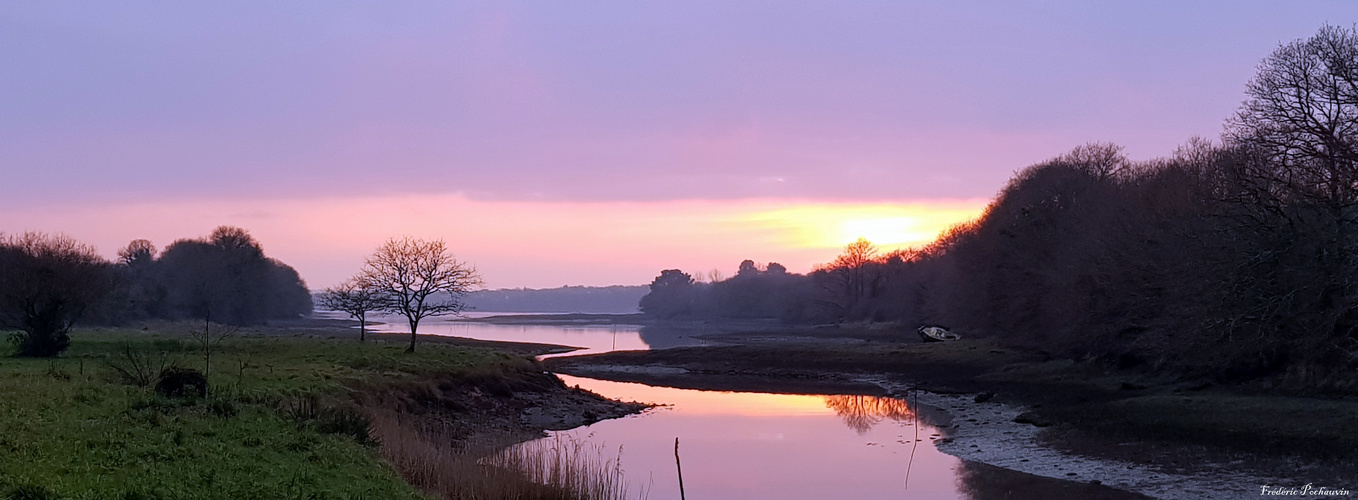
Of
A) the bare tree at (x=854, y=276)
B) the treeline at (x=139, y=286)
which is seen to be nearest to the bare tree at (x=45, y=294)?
the treeline at (x=139, y=286)

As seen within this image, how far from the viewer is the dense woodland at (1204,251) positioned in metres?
29.4

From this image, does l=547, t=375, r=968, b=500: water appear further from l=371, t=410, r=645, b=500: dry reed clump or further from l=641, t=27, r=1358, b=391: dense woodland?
l=641, t=27, r=1358, b=391: dense woodland

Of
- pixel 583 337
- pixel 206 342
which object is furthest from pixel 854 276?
pixel 206 342

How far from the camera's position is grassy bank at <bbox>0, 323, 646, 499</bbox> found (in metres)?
11.4

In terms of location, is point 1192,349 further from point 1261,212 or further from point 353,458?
point 353,458

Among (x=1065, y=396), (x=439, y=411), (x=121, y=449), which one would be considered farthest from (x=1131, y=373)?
(x=121, y=449)

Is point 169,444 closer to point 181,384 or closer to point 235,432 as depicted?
point 235,432

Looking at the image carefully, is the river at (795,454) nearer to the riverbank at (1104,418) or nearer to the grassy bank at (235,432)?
the riverbank at (1104,418)

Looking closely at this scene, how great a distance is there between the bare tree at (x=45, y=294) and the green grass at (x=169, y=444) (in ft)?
16.7

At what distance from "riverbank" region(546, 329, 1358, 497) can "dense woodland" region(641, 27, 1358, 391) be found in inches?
74.2

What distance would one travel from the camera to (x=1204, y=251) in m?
33.2

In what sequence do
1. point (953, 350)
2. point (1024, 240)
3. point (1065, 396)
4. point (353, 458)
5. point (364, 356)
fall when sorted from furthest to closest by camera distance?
point (953, 350) < point (1024, 240) < point (1065, 396) < point (364, 356) < point (353, 458)

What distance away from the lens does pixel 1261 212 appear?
1231 inches

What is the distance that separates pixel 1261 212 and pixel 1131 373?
42.8 feet
